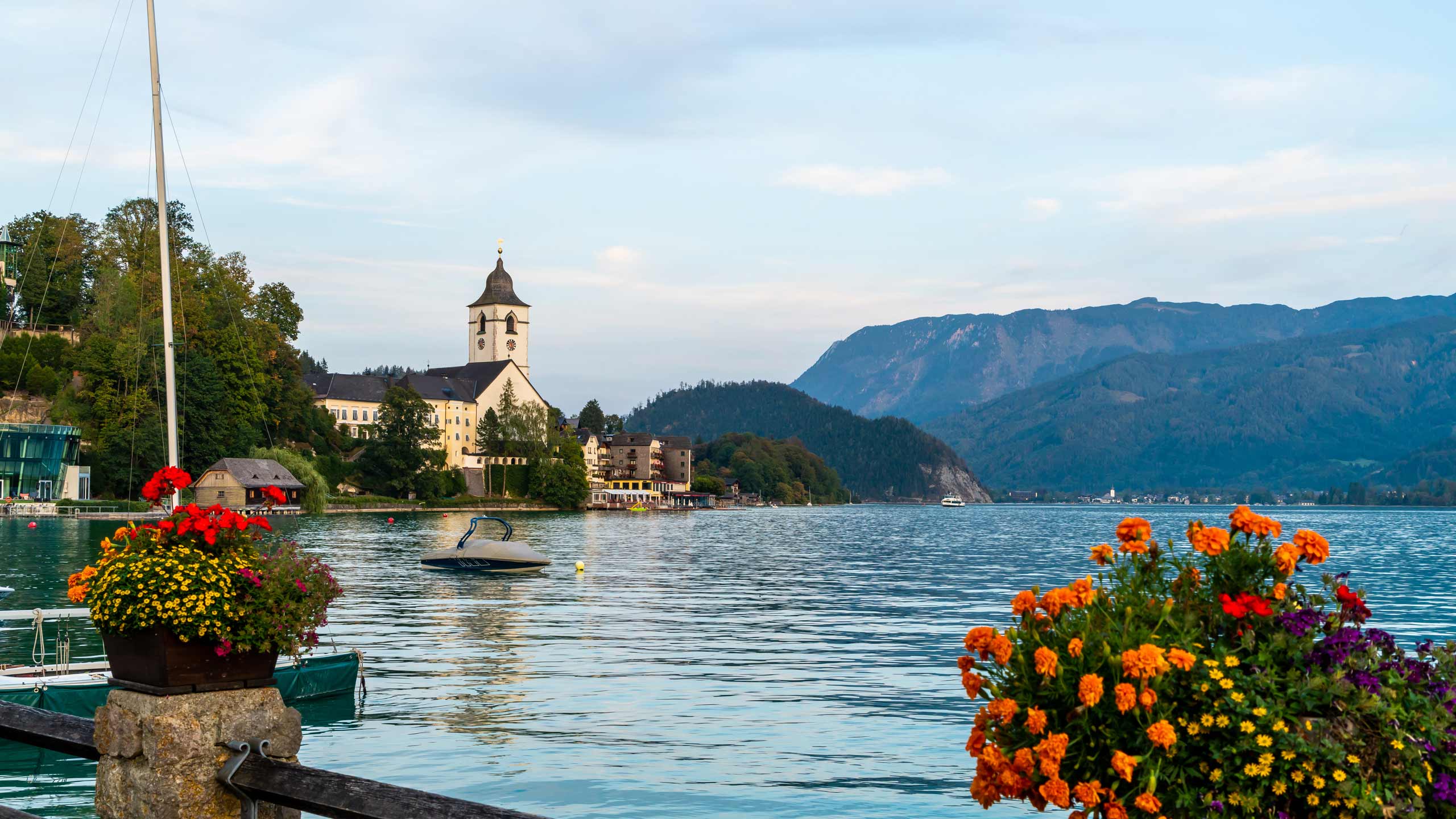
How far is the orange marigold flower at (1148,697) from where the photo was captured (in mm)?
4145

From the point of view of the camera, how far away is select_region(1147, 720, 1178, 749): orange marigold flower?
4.17 m

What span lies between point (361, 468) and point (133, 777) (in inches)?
5850

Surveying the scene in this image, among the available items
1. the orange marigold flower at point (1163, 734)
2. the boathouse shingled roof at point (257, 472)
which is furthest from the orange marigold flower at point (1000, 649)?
the boathouse shingled roof at point (257, 472)

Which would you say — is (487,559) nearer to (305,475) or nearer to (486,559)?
(486,559)

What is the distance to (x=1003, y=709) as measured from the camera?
14.9 ft

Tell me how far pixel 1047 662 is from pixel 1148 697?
0.37 m

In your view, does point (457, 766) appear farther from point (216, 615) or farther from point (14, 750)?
point (216, 615)

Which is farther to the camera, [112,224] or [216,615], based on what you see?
[112,224]

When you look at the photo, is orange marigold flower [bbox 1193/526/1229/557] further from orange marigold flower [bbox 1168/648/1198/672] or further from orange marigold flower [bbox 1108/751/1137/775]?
orange marigold flower [bbox 1108/751/1137/775]

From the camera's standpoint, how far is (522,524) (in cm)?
12038

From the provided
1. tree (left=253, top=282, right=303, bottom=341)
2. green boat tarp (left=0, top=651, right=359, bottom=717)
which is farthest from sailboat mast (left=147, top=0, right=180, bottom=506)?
tree (left=253, top=282, right=303, bottom=341)

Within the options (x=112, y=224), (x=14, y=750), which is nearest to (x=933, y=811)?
(x=14, y=750)

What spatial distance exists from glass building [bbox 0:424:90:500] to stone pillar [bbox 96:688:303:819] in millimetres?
110190

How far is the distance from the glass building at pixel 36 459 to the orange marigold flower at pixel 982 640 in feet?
375
